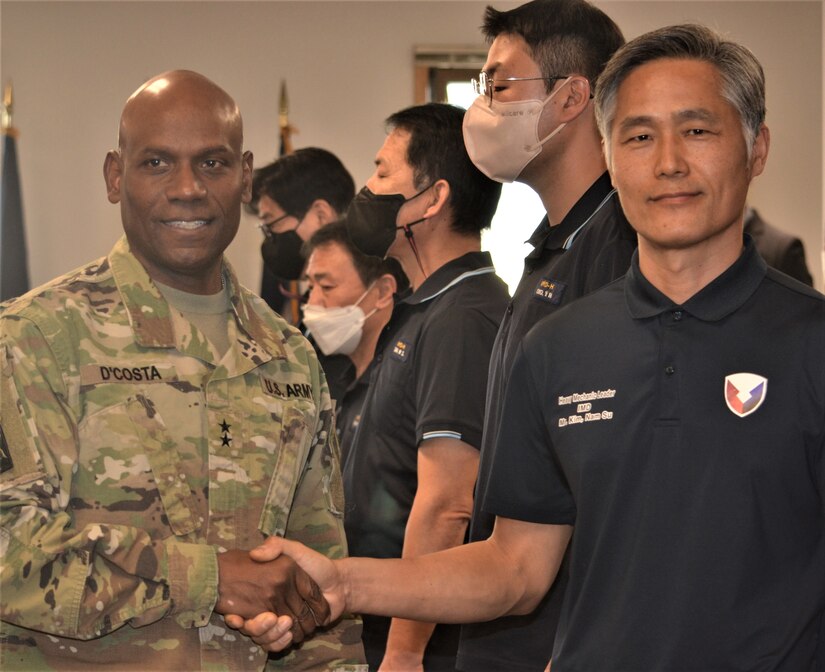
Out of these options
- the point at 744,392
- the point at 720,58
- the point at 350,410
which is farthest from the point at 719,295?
the point at 350,410

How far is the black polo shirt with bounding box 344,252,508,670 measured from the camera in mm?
2672

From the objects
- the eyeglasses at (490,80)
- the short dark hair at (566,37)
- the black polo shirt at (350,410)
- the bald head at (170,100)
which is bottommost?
the black polo shirt at (350,410)

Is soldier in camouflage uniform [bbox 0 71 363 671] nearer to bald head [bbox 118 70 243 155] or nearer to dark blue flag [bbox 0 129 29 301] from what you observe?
bald head [bbox 118 70 243 155]

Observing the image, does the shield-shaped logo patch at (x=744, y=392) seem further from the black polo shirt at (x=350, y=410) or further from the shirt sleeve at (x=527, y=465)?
the black polo shirt at (x=350, y=410)

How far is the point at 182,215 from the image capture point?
78.0 inches

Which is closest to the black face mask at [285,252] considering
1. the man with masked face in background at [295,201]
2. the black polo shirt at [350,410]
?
the man with masked face in background at [295,201]

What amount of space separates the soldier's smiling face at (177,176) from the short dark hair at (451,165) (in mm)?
1143

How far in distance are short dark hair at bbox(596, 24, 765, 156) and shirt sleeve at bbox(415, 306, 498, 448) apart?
99 centimetres

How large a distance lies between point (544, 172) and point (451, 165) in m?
0.64

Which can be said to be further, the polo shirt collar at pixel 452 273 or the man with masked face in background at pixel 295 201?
the man with masked face in background at pixel 295 201

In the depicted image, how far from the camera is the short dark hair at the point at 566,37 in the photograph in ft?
8.30

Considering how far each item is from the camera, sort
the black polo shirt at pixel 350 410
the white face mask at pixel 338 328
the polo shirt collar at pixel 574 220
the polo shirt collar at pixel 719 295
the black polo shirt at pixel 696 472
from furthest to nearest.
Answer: the white face mask at pixel 338 328 < the black polo shirt at pixel 350 410 < the polo shirt collar at pixel 574 220 < the polo shirt collar at pixel 719 295 < the black polo shirt at pixel 696 472

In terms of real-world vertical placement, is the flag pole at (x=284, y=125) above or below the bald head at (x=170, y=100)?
above

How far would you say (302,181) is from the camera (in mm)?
4609
